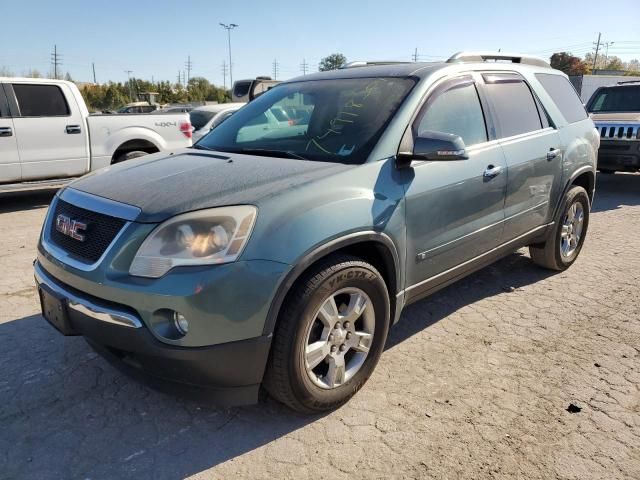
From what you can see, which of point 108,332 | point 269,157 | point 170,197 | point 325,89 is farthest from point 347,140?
point 108,332

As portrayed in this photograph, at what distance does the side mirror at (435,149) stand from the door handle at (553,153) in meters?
1.72

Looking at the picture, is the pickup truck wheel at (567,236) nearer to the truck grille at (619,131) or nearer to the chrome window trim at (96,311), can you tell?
the chrome window trim at (96,311)

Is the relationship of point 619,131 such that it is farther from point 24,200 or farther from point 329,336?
point 24,200

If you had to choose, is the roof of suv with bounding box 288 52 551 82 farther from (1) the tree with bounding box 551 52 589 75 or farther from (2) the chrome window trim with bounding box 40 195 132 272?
(1) the tree with bounding box 551 52 589 75

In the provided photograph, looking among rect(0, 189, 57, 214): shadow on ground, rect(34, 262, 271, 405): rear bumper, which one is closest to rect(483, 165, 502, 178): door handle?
rect(34, 262, 271, 405): rear bumper

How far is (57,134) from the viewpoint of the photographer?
793 cm

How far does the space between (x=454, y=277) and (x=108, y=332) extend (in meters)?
2.23

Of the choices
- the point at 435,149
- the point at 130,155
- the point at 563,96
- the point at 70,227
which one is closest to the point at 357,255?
the point at 435,149

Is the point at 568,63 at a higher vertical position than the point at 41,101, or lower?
higher

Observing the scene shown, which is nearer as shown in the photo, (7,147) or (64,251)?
(64,251)

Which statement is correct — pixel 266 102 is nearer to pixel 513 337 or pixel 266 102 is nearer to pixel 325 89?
pixel 325 89

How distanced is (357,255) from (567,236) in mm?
3046

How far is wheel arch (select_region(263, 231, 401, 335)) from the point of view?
2.37m

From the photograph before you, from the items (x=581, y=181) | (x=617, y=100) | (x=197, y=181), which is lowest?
(x=581, y=181)
